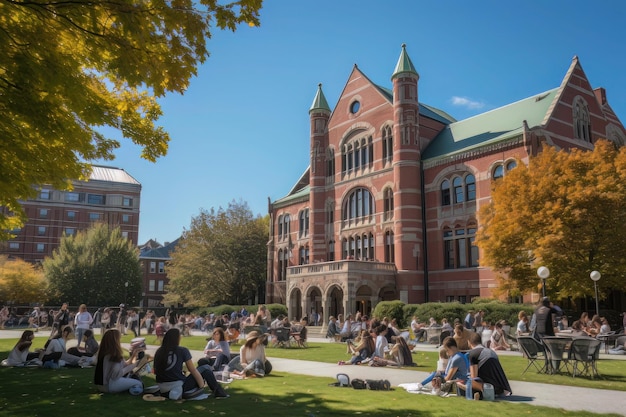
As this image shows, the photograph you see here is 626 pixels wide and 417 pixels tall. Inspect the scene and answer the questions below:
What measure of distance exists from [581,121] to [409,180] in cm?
1281

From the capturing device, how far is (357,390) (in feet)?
32.9

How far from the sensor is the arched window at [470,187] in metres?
37.5

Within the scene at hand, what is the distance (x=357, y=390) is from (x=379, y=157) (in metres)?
34.2

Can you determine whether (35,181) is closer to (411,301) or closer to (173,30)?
(173,30)

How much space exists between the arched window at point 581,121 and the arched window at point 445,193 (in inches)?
367

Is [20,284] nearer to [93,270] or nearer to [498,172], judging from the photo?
[93,270]

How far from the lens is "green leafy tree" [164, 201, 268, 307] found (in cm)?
5453

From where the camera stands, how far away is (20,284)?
52906 mm

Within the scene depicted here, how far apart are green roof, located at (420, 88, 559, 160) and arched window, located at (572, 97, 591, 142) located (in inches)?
80.5

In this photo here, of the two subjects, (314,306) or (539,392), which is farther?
(314,306)

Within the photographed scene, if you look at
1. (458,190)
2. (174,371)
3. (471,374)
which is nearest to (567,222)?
(458,190)

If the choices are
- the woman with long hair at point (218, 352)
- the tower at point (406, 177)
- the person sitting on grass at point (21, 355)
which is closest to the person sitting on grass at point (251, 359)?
the woman with long hair at point (218, 352)

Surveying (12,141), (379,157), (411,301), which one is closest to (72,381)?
(12,141)

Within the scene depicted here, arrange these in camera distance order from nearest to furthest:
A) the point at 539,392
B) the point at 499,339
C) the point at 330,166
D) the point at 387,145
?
the point at 539,392 < the point at 499,339 < the point at 387,145 < the point at 330,166
